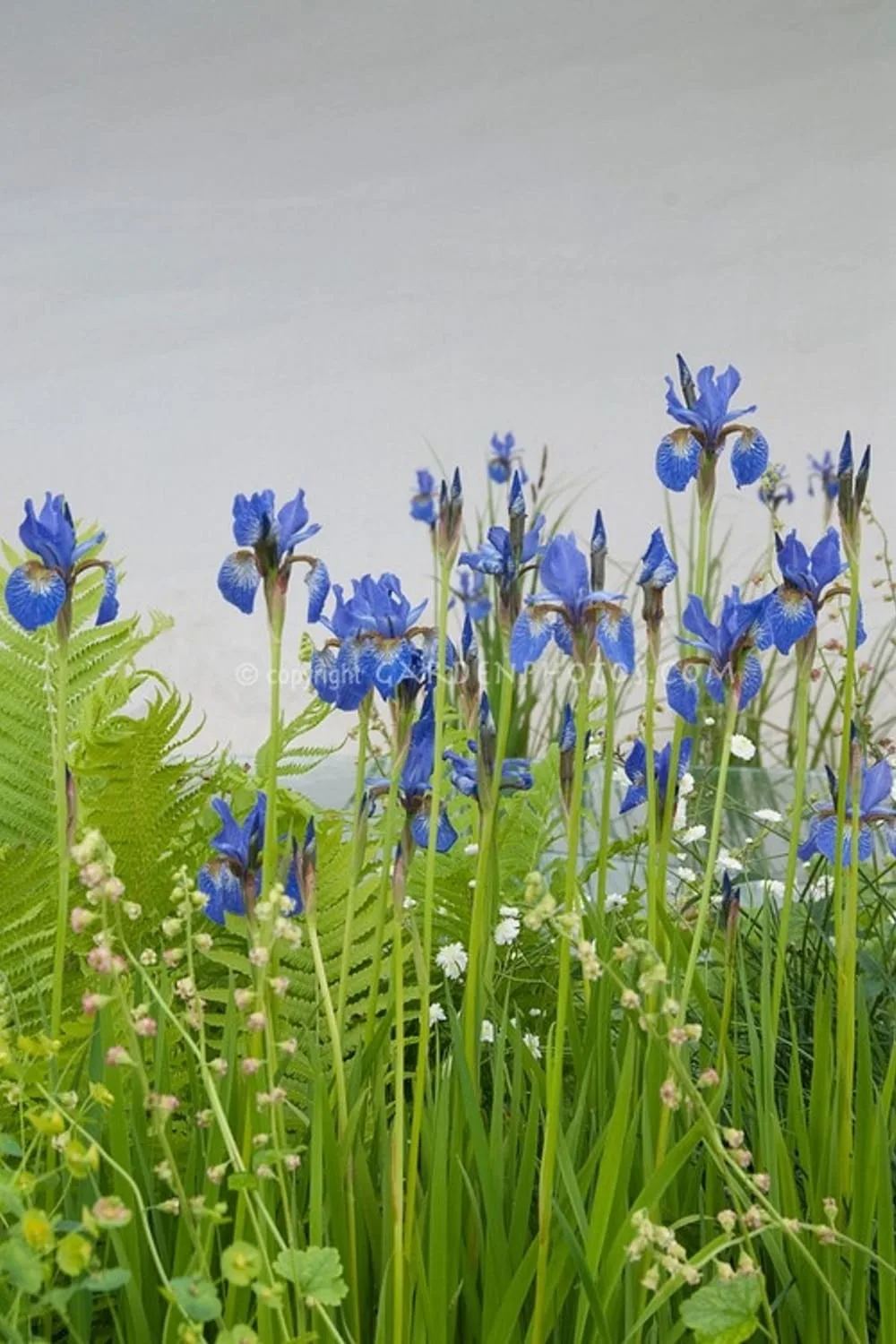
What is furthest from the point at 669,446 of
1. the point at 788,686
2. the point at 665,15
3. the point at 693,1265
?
the point at 665,15

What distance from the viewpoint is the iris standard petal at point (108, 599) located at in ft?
2.16

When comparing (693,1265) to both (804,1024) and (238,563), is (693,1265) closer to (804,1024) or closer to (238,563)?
(238,563)

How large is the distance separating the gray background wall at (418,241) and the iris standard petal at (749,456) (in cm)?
270

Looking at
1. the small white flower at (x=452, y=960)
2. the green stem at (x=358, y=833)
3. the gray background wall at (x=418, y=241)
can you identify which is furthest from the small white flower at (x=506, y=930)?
the gray background wall at (x=418, y=241)

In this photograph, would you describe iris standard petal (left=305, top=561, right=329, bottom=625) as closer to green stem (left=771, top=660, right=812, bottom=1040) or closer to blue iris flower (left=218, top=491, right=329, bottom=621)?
blue iris flower (left=218, top=491, right=329, bottom=621)

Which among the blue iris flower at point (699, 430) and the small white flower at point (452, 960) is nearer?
the blue iris flower at point (699, 430)

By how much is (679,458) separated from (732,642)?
11 centimetres

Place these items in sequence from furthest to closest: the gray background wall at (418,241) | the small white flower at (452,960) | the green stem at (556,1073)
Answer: the gray background wall at (418,241)
the small white flower at (452,960)
the green stem at (556,1073)

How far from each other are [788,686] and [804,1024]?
2403 millimetres

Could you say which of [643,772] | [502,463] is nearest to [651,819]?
[643,772]

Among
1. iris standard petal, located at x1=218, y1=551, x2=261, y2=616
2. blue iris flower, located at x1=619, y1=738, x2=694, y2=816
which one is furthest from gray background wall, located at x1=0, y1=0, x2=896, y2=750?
iris standard petal, located at x1=218, y1=551, x2=261, y2=616

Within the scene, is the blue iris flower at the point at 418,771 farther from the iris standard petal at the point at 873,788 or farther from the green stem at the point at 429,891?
the iris standard petal at the point at 873,788

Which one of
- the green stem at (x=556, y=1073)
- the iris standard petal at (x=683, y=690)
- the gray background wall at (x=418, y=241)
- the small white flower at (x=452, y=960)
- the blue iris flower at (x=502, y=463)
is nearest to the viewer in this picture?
the green stem at (x=556, y=1073)

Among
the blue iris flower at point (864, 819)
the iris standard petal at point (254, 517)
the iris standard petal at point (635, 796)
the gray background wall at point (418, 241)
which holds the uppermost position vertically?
the gray background wall at point (418, 241)
